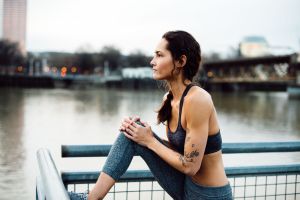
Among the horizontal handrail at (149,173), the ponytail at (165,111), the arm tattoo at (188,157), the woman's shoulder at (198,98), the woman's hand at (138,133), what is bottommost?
the horizontal handrail at (149,173)

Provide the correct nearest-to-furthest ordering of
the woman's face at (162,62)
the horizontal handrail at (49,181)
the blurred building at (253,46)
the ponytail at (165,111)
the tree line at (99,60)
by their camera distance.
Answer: the horizontal handrail at (49,181) < the woman's face at (162,62) < the ponytail at (165,111) < the tree line at (99,60) < the blurred building at (253,46)

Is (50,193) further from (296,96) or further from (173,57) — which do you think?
(296,96)

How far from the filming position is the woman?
8.61ft

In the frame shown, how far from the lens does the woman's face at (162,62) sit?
9.19 feet

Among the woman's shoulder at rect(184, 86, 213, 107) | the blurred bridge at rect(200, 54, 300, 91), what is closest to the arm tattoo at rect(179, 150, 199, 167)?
the woman's shoulder at rect(184, 86, 213, 107)

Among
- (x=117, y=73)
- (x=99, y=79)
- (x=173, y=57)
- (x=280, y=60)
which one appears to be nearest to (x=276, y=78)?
(x=280, y=60)

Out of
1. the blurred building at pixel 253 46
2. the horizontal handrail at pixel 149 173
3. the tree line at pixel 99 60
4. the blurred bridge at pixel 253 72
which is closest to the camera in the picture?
the horizontal handrail at pixel 149 173

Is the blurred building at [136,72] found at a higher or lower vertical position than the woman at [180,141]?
lower

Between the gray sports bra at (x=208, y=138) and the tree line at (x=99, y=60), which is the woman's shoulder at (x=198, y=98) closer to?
the gray sports bra at (x=208, y=138)

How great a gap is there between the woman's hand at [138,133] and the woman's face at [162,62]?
352mm

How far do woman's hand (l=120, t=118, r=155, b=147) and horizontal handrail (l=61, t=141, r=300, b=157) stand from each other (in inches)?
16.1

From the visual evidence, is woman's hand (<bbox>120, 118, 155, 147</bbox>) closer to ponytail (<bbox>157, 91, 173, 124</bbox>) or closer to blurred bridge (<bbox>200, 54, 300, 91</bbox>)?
ponytail (<bbox>157, 91, 173, 124</bbox>)

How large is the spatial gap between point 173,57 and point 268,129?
2000 cm

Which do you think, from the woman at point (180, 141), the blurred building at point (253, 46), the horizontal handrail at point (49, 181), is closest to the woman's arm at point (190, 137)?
the woman at point (180, 141)
